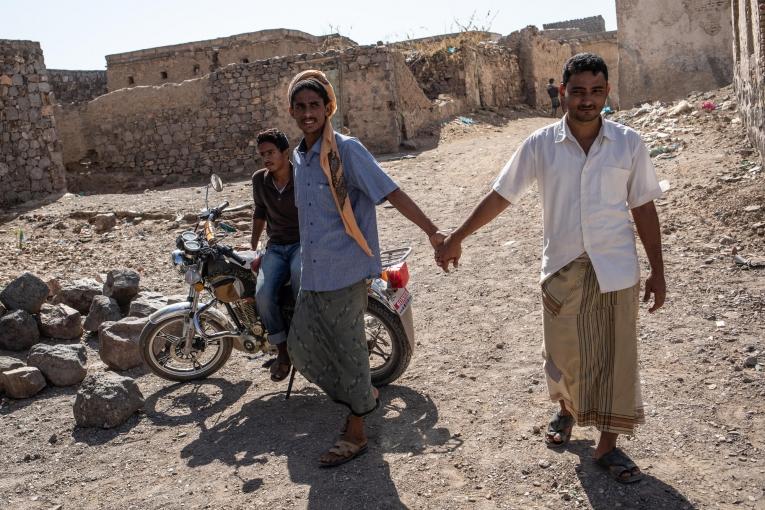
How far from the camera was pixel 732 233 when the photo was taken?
597 centimetres

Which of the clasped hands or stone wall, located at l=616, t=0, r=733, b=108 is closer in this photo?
the clasped hands

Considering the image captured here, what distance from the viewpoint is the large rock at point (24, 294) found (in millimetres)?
5746

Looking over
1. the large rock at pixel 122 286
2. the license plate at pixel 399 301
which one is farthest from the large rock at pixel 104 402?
the large rock at pixel 122 286

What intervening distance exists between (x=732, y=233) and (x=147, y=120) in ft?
41.5

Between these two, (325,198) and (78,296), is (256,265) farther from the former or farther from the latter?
(78,296)

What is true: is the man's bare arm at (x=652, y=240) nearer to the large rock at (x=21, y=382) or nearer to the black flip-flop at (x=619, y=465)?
the black flip-flop at (x=619, y=465)

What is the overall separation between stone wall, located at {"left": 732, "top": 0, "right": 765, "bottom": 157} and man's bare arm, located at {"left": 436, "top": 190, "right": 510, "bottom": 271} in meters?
4.81

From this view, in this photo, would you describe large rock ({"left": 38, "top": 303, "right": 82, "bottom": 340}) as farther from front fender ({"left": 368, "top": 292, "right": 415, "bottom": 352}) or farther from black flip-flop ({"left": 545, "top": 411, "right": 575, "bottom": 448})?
black flip-flop ({"left": 545, "top": 411, "right": 575, "bottom": 448})

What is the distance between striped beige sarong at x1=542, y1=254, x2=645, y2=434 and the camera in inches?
113

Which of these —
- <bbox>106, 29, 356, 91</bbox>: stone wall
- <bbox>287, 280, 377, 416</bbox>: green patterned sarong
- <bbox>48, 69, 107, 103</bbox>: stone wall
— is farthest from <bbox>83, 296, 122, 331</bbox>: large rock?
<bbox>48, 69, 107, 103</bbox>: stone wall

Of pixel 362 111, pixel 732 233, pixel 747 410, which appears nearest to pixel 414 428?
pixel 747 410

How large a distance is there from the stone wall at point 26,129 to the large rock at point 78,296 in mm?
7330

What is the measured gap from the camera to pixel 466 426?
3723mm

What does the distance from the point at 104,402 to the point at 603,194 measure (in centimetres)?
294
